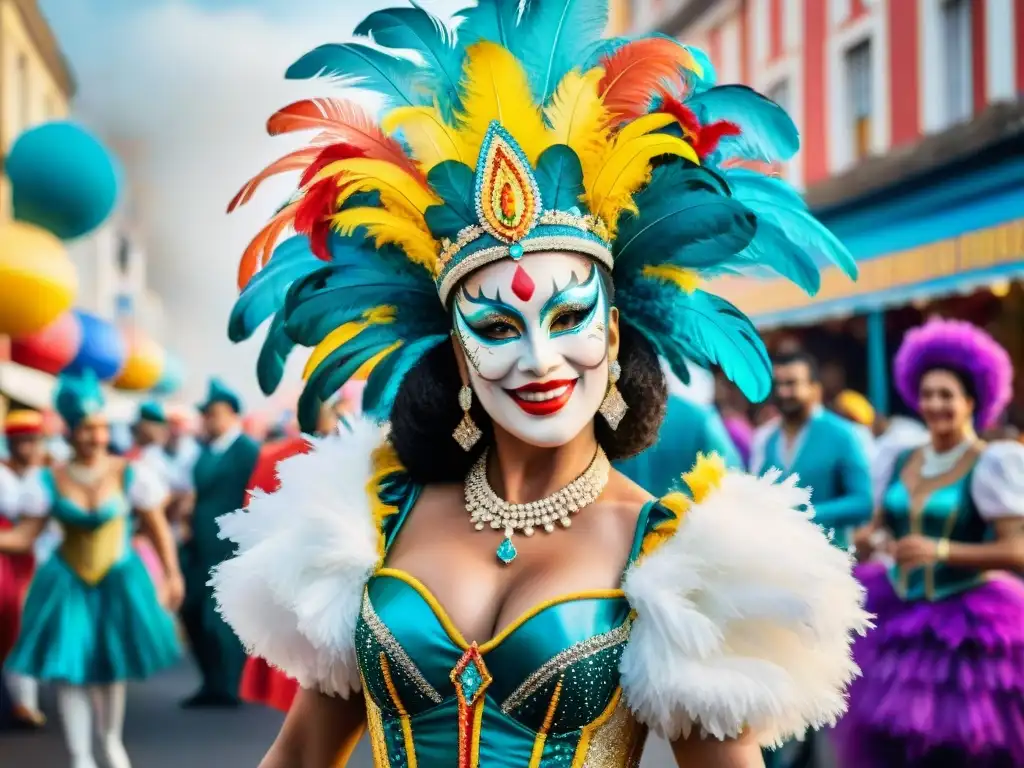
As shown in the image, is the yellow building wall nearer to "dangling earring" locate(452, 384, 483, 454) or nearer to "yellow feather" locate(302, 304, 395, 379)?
"yellow feather" locate(302, 304, 395, 379)

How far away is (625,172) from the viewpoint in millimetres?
2250

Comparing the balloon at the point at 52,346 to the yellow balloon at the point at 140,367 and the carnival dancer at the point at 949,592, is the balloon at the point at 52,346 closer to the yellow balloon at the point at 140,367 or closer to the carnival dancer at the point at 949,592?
the yellow balloon at the point at 140,367

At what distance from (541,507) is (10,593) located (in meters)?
6.14

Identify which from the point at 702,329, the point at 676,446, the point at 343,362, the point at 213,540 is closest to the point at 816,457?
the point at 676,446

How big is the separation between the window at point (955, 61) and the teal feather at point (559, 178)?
1100 cm

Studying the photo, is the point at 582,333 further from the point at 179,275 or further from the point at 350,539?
the point at 179,275

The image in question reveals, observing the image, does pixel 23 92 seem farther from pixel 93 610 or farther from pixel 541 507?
pixel 541 507

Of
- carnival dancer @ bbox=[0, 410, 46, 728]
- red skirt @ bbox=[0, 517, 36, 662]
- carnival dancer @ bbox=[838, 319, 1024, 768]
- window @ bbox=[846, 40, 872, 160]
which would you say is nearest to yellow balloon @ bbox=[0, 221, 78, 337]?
carnival dancer @ bbox=[0, 410, 46, 728]

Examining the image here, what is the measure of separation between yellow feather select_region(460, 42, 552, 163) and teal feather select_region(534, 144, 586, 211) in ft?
0.09

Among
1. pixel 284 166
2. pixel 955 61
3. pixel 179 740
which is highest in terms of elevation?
pixel 955 61

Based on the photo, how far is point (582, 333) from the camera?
2.21 m

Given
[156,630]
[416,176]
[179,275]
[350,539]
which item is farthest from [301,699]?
[179,275]

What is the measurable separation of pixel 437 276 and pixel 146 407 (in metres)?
8.41

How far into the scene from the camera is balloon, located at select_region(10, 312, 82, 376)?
8516mm
